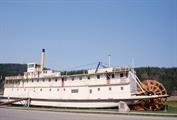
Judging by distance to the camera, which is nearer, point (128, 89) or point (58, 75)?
point (128, 89)

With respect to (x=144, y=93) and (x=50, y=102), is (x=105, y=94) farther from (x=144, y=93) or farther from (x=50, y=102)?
(x=50, y=102)

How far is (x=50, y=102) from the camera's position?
36.0m

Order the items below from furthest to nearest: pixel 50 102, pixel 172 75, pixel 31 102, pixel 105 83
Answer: pixel 172 75, pixel 31 102, pixel 50 102, pixel 105 83

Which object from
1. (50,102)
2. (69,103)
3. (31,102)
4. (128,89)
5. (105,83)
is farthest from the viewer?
(31,102)

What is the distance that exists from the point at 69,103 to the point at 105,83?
19.1ft

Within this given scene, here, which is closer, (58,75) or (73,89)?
(73,89)

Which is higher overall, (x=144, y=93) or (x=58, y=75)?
(x=58, y=75)

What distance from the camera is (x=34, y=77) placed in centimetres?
3944

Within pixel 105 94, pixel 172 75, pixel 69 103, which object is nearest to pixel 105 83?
pixel 105 94

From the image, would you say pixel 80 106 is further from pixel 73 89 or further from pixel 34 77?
pixel 34 77

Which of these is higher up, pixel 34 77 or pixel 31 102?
pixel 34 77

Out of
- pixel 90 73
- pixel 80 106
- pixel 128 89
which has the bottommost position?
pixel 80 106

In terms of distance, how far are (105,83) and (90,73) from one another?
2695mm

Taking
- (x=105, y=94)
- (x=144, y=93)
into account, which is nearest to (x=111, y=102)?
(x=105, y=94)
